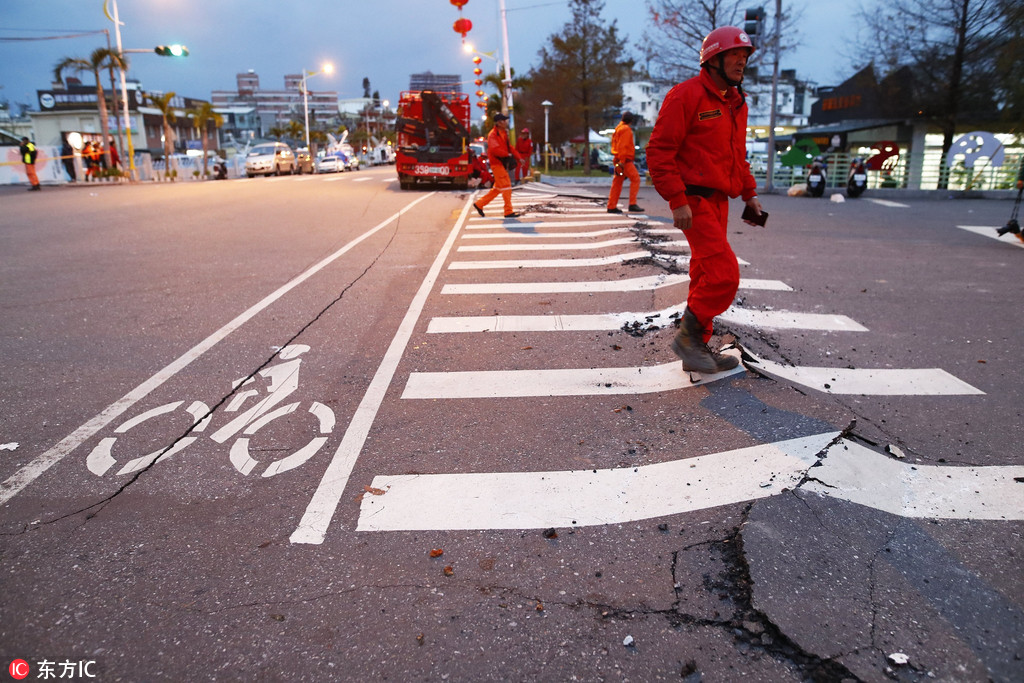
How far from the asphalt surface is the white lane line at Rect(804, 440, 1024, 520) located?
0.02m

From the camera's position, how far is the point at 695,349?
15.3 feet

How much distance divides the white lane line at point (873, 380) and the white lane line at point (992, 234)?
26.2ft

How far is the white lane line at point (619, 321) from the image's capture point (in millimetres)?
6012

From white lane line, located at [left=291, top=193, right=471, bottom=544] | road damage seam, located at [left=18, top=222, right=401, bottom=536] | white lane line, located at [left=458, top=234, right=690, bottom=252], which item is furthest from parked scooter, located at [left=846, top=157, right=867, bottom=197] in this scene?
white lane line, located at [left=291, top=193, right=471, bottom=544]

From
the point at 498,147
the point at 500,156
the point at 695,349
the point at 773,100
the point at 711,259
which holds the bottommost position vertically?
the point at 695,349

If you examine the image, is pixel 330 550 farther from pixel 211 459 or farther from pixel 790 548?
pixel 790 548

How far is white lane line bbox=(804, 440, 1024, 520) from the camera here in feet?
10.0

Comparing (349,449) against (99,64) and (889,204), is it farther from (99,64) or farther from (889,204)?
(99,64)

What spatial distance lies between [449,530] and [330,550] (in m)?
0.50

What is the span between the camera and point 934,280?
8000 millimetres

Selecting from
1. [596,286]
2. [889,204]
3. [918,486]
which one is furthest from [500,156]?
[889,204]

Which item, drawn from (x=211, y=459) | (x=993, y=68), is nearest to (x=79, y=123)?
(x=993, y=68)

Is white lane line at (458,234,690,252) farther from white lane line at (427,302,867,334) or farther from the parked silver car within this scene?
the parked silver car

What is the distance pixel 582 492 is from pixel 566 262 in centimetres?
599
